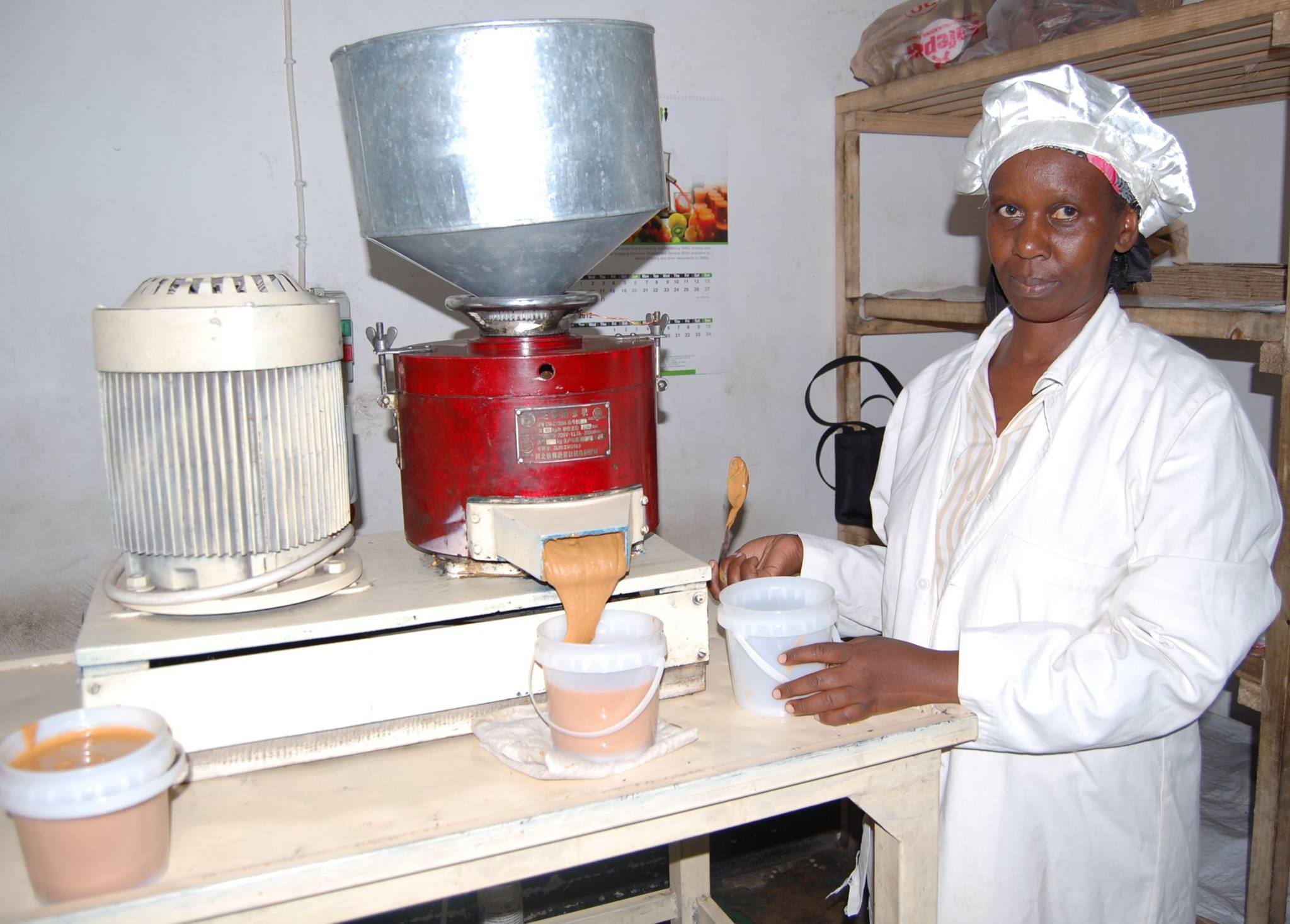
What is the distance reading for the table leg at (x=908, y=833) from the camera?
1.07m

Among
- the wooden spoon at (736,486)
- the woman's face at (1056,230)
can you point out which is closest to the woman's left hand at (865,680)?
the wooden spoon at (736,486)

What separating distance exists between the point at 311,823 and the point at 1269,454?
261cm

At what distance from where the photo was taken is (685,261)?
2.54 meters

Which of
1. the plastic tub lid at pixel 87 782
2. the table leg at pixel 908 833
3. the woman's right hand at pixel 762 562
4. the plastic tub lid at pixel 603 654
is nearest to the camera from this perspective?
the plastic tub lid at pixel 87 782

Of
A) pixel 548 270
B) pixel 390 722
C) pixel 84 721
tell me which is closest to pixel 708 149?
pixel 548 270

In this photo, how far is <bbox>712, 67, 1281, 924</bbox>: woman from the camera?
42.9 inches

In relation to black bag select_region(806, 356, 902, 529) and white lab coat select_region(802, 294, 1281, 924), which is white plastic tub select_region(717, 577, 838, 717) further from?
black bag select_region(806, 356, 902, 529)

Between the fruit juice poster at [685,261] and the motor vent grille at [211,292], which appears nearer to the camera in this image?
the motor vent grille at [211,292]

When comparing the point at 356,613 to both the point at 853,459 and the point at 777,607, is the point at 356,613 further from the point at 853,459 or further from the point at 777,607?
the point at 853,459

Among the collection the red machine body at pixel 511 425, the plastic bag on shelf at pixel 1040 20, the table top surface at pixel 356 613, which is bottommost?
the table top surface at pixel 356 613

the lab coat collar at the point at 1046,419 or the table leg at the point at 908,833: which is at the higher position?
the lab coat collar at the point at 1046,419

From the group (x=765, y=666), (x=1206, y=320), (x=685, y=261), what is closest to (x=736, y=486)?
(x=765, y=666)

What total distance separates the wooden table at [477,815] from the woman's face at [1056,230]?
58 cm

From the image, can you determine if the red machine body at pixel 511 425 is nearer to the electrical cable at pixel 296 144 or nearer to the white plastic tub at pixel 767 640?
the white plastic tub at pixel 767 640
